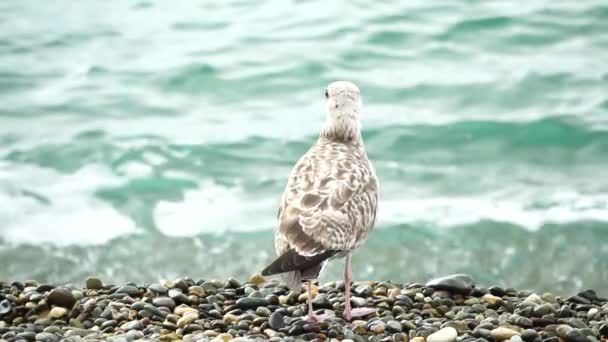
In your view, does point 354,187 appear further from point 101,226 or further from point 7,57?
point 7,57

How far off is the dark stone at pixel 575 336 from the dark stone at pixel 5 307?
3.93 meters

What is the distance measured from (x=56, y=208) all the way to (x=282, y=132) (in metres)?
4.13

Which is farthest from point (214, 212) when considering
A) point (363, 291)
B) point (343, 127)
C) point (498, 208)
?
point (343, 127)

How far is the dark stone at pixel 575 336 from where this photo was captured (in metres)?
7.26

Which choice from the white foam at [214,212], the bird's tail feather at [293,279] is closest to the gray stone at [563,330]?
the bird's tail feather at [293,279]

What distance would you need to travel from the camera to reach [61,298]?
26.3ft

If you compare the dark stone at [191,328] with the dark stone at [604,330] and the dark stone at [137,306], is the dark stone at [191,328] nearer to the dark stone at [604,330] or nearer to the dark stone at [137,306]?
the dark stone at [137,306]

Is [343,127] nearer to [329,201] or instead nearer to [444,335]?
[329,201]

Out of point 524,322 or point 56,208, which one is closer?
point 524,322

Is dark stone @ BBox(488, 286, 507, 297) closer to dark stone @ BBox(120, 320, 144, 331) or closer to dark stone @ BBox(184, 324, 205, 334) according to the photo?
dark stone @ BBox(184, 324, 205, 334)

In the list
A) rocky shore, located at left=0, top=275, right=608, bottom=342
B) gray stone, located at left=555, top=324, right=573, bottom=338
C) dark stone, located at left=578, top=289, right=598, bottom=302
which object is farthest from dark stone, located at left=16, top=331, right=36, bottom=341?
dark stone, located at left=578, top=289, right=598, bottom=302

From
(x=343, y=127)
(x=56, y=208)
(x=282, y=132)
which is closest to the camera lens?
(x=343, y=127)

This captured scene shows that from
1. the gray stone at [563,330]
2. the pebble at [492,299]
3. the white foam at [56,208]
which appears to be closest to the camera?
the gray stone at [563,330]

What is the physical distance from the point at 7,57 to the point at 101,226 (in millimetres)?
8951
